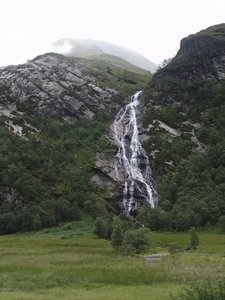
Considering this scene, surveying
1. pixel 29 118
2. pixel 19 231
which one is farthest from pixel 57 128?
pixel 19 231

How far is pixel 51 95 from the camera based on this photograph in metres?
179

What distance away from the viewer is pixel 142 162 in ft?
421

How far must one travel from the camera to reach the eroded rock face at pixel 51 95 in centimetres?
17088

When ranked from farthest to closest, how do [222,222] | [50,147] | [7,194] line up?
[50,147], [7,194], [222,222]

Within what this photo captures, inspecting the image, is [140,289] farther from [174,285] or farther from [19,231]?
[19,231]

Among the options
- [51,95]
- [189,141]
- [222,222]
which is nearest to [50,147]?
[51,95]

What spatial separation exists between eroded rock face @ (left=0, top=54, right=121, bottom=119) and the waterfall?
22.2 meters

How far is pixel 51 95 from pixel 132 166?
7835cm

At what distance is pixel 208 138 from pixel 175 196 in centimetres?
4486

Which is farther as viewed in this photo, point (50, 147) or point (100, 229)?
point (50, 147)

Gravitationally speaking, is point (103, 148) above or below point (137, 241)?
above

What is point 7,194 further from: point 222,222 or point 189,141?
point 189,141

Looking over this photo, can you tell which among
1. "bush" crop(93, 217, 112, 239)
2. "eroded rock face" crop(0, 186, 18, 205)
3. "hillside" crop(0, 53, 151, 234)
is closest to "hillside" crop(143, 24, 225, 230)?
"hillside" crop(0, 53, 151, 234)

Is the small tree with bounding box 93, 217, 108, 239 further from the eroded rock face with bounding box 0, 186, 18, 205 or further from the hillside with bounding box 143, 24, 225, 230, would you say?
the eroded rock face with bounding box 0, 186, 18, 205
